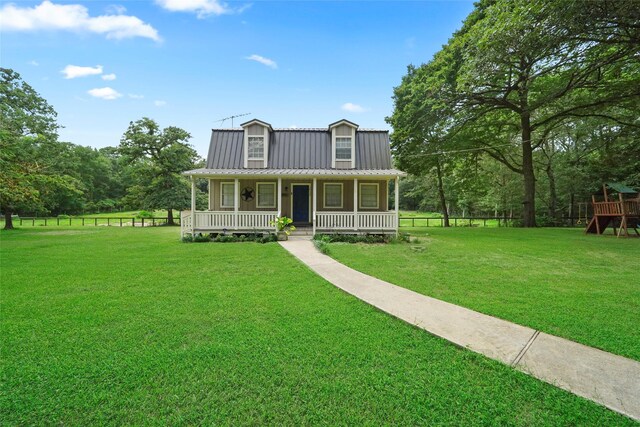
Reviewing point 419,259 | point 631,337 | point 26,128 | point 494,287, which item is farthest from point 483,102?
point 26,128

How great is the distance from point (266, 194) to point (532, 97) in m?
16.1

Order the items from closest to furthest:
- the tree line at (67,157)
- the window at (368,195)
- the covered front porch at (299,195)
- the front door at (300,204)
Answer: the tree line at (67,157), the covered front porch at (299,195), the window at (368,195), the front door at (300,204)

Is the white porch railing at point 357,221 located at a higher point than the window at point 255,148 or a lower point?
lower

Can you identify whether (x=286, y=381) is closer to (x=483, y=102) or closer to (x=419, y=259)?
(x=419, y=259)

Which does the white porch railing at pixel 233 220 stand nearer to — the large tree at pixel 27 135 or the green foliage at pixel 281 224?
the green foliage at pixel 281 224

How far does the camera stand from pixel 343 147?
14.2m

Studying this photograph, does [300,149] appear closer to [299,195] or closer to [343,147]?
[343,147]

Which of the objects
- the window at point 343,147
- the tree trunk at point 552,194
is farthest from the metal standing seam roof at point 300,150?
the tree trunk at point 552,194

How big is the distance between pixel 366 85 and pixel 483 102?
7.33 meters

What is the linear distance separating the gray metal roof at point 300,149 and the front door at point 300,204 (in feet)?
3.97

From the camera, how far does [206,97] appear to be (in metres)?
17.9

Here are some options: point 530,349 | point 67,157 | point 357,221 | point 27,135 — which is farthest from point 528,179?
point 67,157

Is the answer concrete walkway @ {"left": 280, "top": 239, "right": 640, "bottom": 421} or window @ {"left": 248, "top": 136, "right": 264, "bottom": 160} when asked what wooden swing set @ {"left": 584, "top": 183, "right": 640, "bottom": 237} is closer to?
concrete walkway @ {"left": 280, "top": 239, "right": 640, "bottom": 421}

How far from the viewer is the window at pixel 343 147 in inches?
559
